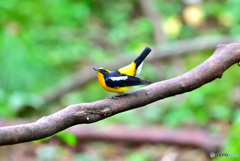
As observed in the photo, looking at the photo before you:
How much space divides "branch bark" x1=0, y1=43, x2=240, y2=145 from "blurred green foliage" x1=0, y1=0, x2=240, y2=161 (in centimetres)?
303

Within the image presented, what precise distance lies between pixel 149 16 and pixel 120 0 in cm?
174

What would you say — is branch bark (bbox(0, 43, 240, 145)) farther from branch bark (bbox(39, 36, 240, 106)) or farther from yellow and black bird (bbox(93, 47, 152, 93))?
branch bark (bbox(39, 36, 240, 106))

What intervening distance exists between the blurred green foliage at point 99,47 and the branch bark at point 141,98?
3027 millimetres

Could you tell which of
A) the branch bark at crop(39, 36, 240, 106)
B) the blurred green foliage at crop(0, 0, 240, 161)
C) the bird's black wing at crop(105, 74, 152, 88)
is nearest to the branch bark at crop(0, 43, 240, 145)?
the bird's black wing at crop(105, 74, 152, 88)

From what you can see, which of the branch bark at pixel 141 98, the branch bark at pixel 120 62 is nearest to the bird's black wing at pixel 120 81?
the branch bark at pixel 141 98

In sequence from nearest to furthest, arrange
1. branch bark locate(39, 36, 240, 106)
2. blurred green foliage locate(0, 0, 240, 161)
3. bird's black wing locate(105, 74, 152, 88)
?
bird's black wing locate(105, 74, 152, 88)
blurred green foliage locate(0, 0, 240, 161)
branch bark locate(39, 36, 240, 106)

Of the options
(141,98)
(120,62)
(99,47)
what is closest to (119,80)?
(141,98)

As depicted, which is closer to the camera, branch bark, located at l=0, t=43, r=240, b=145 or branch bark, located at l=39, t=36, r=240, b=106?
branch bark, located at l=0, t=43, r=240, b=145

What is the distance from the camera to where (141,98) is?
2400 mm

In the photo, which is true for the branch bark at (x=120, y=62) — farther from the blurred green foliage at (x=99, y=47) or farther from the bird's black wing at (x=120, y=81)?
the bird's black wing at (x=120, y=81)

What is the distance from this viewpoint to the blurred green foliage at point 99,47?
6.56m

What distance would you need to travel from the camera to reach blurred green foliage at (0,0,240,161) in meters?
6.56

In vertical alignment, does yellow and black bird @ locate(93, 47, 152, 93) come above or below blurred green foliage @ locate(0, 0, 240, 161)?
below

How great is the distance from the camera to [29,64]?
848 centimetres
